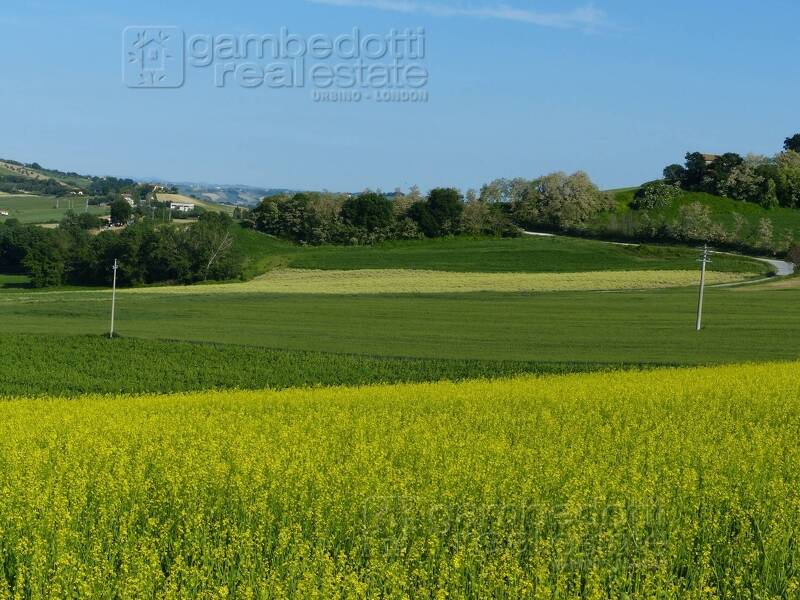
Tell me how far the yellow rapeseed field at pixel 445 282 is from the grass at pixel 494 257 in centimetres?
385

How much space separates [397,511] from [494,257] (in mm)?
83558

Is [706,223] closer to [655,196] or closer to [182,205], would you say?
[655,196]

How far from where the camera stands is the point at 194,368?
30.7 metres

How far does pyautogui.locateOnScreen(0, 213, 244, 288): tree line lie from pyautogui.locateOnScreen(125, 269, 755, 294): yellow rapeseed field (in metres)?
5.00

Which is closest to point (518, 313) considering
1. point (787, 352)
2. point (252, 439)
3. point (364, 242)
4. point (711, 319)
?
point (711, 319)

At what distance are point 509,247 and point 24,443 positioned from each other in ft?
284

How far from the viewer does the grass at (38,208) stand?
457 ft

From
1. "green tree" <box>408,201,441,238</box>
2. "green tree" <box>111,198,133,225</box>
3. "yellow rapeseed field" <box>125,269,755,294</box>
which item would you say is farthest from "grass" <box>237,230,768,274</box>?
"green tree" <box>111,198,133,225</box>

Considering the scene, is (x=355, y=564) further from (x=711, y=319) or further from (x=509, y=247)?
(x=509, y=247)

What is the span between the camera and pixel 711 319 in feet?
157

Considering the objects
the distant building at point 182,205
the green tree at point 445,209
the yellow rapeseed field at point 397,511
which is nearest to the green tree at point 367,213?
the green tree at point 445,209

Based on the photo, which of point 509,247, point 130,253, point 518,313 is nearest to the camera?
point 518,313

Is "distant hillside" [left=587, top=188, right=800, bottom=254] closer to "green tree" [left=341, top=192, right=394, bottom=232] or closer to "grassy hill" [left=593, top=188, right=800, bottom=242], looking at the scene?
"grassy hill" [left=593, top=188, right=800, bottom=242]

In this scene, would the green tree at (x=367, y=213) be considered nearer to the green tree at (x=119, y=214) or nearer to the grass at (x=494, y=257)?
the grass at (x=494, y=257)
